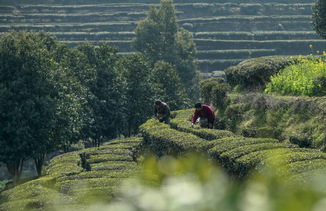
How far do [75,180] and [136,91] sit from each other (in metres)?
26.5

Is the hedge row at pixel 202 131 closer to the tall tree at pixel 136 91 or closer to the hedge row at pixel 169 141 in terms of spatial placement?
the hedge row at pixel 169 141

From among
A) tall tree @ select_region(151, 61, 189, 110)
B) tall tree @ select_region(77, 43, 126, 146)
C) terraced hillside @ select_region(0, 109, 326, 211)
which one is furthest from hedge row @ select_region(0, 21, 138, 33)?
terraced hillside @ select_region(0, 109, 326, 211)

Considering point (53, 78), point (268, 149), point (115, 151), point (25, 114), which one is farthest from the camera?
point (53, 78)

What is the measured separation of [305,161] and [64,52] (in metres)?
27.4

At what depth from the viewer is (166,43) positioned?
61938 mm

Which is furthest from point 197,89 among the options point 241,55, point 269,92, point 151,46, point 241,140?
point 241,140

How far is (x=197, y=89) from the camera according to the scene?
57500 mm

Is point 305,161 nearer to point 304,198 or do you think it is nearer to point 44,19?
point 304,198

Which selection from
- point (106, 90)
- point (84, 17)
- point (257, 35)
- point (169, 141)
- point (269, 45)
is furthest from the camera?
point (84, 17)

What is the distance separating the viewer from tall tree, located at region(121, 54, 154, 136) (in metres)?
38.6

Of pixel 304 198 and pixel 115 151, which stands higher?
pixel 304 198

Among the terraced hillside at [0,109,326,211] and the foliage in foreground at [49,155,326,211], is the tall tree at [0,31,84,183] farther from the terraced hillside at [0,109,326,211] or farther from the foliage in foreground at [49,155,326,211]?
the foliage in foreground at [49,155,326,211]

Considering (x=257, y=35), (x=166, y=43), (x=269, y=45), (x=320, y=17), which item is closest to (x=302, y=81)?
(x=320, y=17)

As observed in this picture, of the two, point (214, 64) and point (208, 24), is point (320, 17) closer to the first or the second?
point (214, 64)
